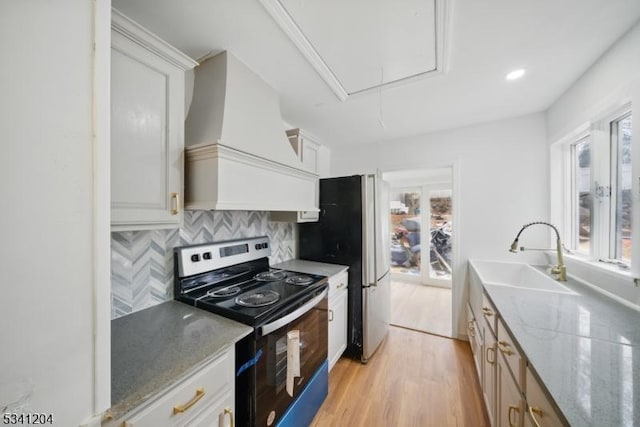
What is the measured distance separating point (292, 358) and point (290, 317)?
0.26 metres

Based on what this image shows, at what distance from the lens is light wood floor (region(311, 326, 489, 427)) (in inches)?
60.3

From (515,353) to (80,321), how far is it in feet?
4.99

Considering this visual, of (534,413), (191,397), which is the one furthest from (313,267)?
(534,413)

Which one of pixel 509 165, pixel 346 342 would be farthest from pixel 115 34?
pixel 509 165

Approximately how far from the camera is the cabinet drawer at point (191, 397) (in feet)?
2.33

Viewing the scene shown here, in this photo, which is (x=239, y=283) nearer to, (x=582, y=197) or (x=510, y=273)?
(x=510, y=273)

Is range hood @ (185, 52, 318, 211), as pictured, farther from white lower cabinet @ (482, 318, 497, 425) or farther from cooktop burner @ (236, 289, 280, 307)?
white lower cabinet @ (482, 318, 497, 425)

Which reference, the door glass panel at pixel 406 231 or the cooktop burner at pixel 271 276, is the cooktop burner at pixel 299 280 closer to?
the cooktop burner at pixel 271 276

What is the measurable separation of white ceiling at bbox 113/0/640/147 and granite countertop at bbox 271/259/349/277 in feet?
4.90

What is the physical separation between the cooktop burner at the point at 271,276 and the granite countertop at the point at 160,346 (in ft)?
1.76

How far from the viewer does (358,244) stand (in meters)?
2.13

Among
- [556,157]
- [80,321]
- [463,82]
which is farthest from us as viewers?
[556,157]

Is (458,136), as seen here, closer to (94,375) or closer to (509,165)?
(509,165)

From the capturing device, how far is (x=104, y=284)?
22.7 inches
